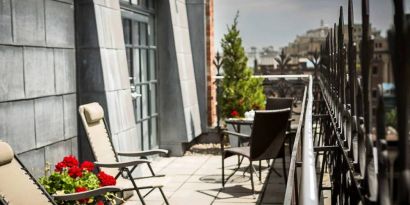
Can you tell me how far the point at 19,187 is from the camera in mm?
4207

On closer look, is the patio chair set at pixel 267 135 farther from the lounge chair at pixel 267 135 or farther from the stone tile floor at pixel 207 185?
the stone tile floor at pixel 207 185

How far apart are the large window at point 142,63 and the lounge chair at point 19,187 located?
423 cm

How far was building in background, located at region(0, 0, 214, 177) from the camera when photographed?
5.20 m

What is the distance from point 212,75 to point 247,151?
5.36 metres

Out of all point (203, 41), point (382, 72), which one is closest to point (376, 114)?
point (382, 72)

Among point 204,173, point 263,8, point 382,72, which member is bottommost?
point 204,173

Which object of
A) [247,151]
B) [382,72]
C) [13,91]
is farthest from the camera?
[247,151]

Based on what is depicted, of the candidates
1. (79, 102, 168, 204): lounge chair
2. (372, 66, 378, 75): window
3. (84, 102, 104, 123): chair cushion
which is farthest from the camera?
(84, 102, 104, 123): chair cushion

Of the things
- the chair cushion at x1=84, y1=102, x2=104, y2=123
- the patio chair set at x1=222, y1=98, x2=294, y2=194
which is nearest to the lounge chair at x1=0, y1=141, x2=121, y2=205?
the chair cushion at x1=84, y1=102, x2=104, y2=123

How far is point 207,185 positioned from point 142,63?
2602mm

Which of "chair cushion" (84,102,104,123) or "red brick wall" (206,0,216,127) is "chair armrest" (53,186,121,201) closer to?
"chair cushion" (84,102,104,123)

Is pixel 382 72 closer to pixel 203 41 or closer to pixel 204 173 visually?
pixel 204 173

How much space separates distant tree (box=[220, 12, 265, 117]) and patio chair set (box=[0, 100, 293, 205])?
340 cm

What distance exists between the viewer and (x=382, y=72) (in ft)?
5.23
